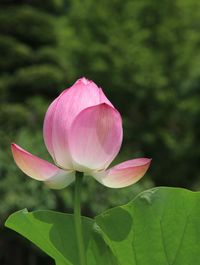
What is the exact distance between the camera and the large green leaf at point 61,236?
1.53 ft

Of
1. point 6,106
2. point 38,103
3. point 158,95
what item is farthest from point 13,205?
point 158,95

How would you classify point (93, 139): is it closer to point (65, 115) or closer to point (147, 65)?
point (65, 115)

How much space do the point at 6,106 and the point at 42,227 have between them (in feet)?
17.2

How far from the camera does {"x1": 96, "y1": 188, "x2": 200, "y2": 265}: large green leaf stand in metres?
0.45

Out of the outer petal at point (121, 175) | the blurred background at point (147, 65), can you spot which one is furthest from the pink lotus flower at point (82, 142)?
the blurred background at point (147, 65)

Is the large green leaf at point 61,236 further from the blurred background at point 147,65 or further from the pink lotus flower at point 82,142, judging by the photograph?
the blurred background at point 147,65

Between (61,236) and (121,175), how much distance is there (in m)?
0.08

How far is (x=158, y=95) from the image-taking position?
30.4ft

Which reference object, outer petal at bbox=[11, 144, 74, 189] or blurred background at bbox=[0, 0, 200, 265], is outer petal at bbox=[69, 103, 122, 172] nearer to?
outer petal at bbox=[11, 144, 74, 189]

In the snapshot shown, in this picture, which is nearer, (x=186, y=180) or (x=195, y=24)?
(x=186, y=180)

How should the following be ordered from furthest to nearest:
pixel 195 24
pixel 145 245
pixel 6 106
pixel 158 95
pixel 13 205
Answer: pixel 195 24 → pixel 158 95 → pixel 6 106 → pixel 13 205 → pixel 145 245

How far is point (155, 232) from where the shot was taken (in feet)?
1.49

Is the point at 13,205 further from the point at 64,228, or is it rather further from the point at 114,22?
the point at 114,22

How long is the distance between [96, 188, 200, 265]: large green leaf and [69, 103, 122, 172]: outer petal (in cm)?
5
